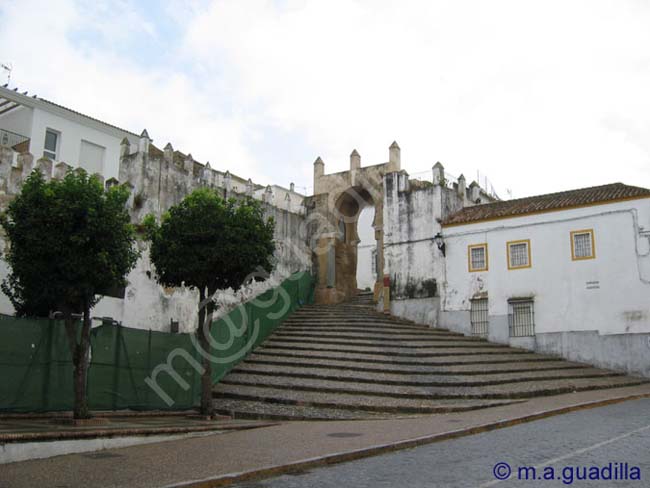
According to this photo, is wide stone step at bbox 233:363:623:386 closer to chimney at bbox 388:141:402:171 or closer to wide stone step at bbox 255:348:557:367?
wide stone step at bbox 255:348:557:367

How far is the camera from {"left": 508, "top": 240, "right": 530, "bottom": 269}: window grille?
78.9 feet

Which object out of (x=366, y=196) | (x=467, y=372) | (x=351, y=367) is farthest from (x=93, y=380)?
(x=366, y=196)

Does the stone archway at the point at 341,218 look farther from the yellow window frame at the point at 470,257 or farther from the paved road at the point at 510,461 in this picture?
the paved road at the point at 510,461

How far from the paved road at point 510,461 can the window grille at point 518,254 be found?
42.8 feet

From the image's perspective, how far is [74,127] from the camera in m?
31.7

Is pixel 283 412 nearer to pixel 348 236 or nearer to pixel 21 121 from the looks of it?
pixel 348 236

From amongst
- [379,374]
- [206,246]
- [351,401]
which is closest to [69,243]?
[206,246]

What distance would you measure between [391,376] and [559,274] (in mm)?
9147

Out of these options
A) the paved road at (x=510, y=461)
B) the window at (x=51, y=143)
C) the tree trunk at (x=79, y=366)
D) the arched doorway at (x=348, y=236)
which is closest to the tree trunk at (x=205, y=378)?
the tree trunk at (x=79, y=366)

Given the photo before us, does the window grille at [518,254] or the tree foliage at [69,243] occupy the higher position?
the window grille at [518,254]

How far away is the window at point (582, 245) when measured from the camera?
22.8m

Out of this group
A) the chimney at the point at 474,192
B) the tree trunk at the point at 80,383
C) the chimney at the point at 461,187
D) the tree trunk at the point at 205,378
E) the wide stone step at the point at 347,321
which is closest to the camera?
the tree trunk at the point at 80,383

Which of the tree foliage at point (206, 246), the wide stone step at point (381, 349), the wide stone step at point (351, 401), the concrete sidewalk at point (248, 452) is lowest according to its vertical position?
the concrete sidewalk at point (248, 452)

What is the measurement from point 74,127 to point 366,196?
14446 mm
